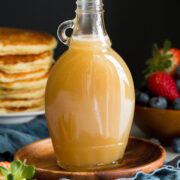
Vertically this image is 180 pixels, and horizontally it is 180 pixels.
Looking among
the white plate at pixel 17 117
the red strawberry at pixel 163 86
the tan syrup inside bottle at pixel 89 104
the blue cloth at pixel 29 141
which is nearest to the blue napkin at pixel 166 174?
the blue cloth at pixel 29 141

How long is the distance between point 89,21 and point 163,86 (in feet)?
1.54

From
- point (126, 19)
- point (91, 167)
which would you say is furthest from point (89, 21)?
point (126, 19)

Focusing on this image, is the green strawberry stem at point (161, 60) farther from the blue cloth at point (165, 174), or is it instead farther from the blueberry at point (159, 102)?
the blue cloth at point (165, 174)

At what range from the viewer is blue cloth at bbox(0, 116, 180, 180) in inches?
38.2

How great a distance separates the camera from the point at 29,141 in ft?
4.41

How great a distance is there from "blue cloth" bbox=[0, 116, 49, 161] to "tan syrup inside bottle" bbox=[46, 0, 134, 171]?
0.99 ft

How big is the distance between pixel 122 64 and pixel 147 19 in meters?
1.43

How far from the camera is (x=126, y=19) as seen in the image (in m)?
2.39

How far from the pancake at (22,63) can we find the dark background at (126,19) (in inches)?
30.2

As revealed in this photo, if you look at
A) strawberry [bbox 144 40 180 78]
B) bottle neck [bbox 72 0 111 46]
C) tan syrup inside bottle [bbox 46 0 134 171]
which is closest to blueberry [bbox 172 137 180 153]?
strawberry [bbox 144 40 180 78]

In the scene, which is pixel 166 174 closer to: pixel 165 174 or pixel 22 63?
pixel 165 174

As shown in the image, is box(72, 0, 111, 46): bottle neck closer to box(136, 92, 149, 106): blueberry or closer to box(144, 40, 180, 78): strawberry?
box(136, 92, 149, 106): blueberry

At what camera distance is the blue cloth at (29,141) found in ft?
3.18

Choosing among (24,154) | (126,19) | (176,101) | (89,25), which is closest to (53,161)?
(24,154)
